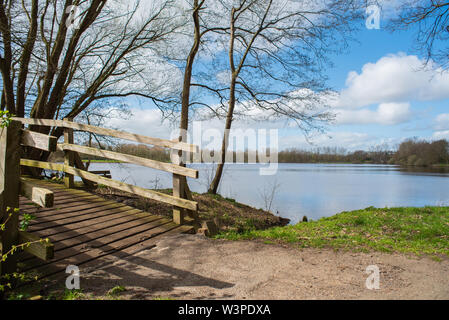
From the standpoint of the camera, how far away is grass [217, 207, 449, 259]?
16.0 feet

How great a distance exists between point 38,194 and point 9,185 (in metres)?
0.46

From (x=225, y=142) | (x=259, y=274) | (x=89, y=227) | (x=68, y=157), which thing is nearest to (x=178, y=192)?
(x=89, y=227)

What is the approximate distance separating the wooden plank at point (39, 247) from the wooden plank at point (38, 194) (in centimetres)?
45

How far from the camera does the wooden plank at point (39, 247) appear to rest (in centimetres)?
312

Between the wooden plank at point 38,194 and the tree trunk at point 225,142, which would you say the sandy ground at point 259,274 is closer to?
the wooden plank at point 38,194

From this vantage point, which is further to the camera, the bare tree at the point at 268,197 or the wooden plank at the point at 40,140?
the bare tree at the point at 268,197

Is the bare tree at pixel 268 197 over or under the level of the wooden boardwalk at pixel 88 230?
under

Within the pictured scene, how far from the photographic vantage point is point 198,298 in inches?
119

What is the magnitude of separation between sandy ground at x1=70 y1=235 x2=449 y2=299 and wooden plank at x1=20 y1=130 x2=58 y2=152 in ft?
5.24

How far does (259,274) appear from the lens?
11.8 ft

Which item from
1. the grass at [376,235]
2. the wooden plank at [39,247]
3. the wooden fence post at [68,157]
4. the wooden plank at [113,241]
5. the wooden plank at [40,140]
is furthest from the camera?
the wooden fence post at [68,157]

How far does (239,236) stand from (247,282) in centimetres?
189

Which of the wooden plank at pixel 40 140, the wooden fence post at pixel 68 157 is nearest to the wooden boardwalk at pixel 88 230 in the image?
the wooden fence post at pixel 68 157
